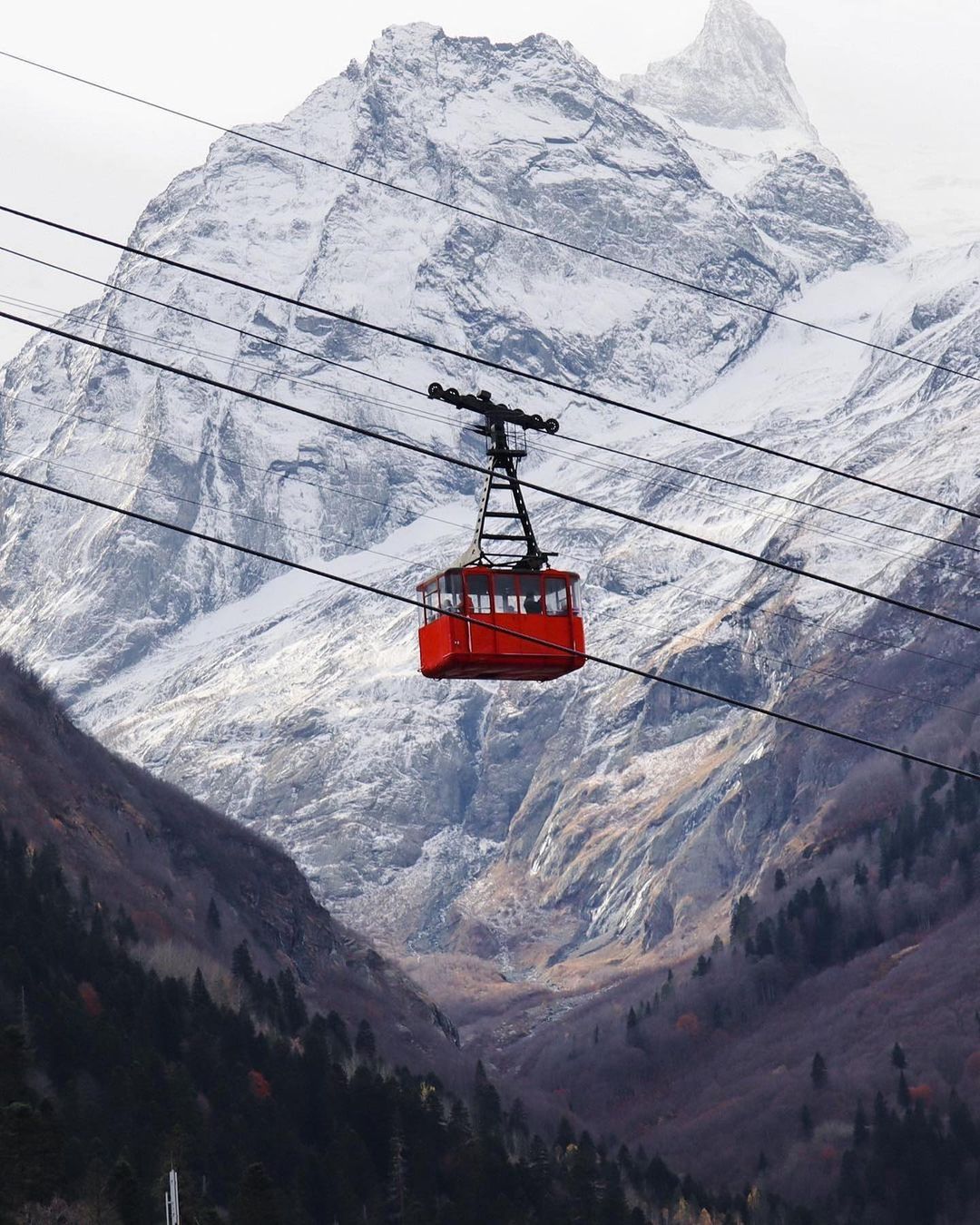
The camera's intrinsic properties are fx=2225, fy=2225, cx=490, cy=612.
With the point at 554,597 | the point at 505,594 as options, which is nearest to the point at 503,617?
the point at 505,594

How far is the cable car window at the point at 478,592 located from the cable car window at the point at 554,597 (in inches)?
65.6

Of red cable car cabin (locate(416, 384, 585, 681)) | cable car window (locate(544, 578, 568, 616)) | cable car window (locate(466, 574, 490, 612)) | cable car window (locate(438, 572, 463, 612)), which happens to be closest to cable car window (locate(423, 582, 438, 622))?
red cable car cabin (locate(416, 384, 585, 681))

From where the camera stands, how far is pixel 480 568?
60969 mm

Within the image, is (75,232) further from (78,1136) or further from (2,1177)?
(78,1136)

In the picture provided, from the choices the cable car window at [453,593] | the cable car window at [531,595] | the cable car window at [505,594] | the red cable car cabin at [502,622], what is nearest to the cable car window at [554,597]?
the red cable car cabin at [502,622]

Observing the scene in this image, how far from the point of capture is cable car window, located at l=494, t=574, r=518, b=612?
61344mm

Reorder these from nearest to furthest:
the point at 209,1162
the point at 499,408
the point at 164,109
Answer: the point at 499,408 < the point at 164,109 < the point at 209,1162

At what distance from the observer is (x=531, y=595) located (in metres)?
61.8

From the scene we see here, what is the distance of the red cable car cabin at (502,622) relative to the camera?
199 ft

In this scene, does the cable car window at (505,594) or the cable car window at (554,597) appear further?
the cable car window at (554,597)

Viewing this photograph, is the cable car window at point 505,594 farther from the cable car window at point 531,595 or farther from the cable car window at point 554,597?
the cable car window at point 554,597

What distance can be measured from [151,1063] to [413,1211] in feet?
88.4

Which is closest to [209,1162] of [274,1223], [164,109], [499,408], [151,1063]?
[151,1063]

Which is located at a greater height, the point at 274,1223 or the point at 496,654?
the point at 496,654
